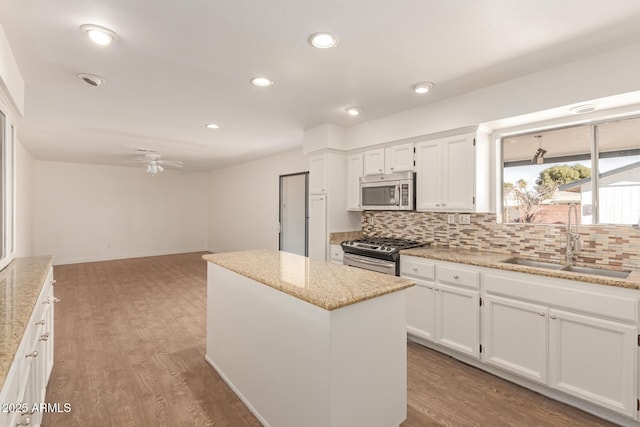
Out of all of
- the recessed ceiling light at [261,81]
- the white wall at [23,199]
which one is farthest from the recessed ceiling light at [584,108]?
the white wall at [23,199]

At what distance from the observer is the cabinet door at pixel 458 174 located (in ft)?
9.91

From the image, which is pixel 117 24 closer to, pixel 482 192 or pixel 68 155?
pixel 482 192

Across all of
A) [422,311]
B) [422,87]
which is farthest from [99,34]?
[422,311]

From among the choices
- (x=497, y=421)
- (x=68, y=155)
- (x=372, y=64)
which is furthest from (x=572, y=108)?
(x=68, y=155)

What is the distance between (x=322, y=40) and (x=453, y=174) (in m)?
1.87

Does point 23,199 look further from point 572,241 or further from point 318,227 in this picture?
point 572,241

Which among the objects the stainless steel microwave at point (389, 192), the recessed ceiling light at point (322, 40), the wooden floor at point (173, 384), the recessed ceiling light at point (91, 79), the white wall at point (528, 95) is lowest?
the wooden floor at point (173, 384)

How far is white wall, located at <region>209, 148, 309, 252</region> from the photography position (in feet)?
21.3

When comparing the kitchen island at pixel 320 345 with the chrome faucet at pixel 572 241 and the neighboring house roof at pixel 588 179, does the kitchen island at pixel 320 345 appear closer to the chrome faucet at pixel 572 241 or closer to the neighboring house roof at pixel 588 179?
the chrome faucet at pixel 572 241

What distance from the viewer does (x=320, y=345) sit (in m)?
1.56

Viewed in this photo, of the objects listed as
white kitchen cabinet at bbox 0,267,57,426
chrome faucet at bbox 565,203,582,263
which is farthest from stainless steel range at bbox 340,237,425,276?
white kitchen cabinet at bbox 0,267,57,426

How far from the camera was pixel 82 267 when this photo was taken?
6.98m

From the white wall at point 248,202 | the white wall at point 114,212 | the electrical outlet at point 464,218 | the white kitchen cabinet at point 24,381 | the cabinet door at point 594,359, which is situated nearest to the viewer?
the white kitchen cabinet at point 24,381

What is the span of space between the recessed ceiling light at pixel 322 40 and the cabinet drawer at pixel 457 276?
2.07 m
